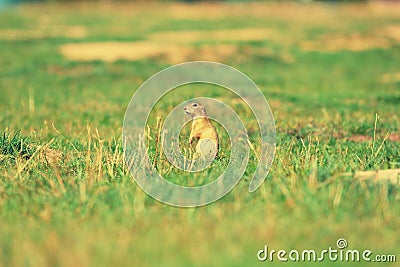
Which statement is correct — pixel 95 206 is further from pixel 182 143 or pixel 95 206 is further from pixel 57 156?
pixel 182 143

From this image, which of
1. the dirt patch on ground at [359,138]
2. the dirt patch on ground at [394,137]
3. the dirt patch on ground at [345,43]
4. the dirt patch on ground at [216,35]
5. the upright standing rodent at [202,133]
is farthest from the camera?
the dirt patch on ground at [216,35]

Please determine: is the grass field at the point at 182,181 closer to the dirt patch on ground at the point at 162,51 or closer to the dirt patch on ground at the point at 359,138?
the dirt patch on ground at the point at 359,138

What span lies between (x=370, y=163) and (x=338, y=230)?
1.97 metres

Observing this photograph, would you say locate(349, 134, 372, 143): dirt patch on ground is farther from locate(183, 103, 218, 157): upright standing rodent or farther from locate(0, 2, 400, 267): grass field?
locate(183, 103, 218, 157): upright standing rodent

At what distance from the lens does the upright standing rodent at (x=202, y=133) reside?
6.30 meters

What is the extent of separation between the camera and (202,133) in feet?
21.8

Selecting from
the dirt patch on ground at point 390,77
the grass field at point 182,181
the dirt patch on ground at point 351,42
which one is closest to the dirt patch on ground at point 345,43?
the dirt patch on ground at point 351,42

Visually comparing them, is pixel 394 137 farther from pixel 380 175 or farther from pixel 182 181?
pixel 182 181

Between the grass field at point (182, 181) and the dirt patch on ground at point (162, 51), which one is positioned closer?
the grass field at point (182, 181)

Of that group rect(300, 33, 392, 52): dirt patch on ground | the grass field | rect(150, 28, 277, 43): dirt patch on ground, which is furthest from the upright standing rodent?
rect(150, 28, 277, 43): dirt patch on ground

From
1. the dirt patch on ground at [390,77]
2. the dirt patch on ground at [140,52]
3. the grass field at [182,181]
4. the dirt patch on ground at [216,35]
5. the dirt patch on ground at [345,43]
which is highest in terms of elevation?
the dirt patch on ground at [216,35]

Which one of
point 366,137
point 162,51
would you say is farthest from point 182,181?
point 162,51

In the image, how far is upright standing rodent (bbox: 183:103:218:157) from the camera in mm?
6305

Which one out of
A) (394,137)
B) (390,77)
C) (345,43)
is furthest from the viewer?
(345,43)
